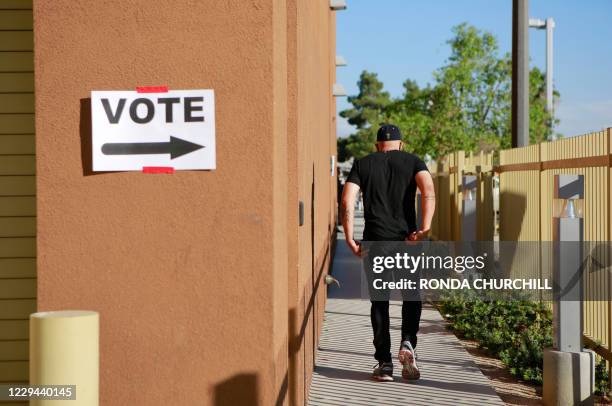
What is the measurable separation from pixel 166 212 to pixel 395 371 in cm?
417

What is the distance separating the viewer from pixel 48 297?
14.2ft

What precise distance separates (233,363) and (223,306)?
0.26 metres

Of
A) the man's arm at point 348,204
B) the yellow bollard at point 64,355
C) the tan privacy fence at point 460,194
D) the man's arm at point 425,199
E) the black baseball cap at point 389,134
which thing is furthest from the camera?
the tan privacy fence at point 460,194

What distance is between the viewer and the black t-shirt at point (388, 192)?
7508 mm

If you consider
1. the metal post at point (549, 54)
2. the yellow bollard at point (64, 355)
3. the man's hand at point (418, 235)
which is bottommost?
the yellow bollard at point (64, 355)

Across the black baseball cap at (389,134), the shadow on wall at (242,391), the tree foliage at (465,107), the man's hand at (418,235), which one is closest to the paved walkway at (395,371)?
the man's hand at (418,235)

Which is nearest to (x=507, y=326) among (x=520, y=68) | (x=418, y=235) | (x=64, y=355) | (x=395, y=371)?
(x=395, y=371)

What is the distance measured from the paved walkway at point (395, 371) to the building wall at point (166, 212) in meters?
2.57

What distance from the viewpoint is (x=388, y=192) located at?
7.57 metres

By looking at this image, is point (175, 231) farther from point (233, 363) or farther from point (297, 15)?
point (297, 15)

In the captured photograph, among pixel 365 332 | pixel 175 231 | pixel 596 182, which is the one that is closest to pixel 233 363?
pixel 175 231

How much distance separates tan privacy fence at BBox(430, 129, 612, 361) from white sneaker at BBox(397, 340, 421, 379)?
1.44m

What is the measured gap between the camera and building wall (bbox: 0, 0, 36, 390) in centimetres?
518

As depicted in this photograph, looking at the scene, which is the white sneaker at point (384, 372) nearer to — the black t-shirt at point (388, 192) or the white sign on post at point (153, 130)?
the black t-shirt at point (388, 192)
